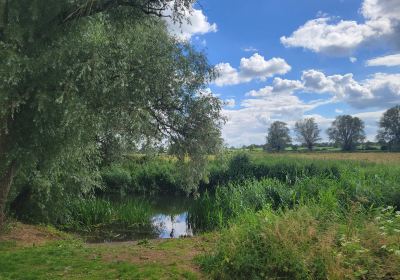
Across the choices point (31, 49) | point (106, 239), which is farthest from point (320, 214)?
point (106, 239)

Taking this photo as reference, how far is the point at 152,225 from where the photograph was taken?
851 inches

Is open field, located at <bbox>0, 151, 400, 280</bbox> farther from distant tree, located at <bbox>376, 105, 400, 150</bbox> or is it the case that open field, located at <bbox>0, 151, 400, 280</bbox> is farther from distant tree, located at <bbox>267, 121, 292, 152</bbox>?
distant tree, located at <bbox>267, 121, 292, 152</bbox>

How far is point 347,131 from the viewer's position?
94.9m

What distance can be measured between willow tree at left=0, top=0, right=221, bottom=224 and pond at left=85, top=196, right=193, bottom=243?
6.68 meters

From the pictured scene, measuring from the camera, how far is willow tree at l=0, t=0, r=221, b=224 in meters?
8.96

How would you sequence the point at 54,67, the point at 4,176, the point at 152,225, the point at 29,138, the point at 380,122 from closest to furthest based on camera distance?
the point at 54,67
the point at 29,138
the point at 4,176
the point at 152,225
the point at 380,122

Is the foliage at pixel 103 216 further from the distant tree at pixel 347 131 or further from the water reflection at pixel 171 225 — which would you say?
the distant tree at pixel 347 131

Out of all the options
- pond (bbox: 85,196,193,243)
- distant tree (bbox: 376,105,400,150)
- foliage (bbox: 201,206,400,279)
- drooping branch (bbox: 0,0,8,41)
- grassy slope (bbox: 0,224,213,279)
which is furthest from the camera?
distant tree (bbox: 376,105,400,150)

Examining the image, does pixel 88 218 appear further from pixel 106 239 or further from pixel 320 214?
pixel 320 214

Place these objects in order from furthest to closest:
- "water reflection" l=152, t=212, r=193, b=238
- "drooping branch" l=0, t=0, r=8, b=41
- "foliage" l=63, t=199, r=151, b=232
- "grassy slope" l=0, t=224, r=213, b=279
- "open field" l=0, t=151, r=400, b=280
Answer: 1. "water reflection" l=152, t=212, r=193, b=238
2. "foliage" l=63, t=199, r=151, b=232
3. "drooping branch" l=0, t=0, r=8, b=41
4. "grassy slope" l=0, t=224, r=213, b=279
5. "open field" l=0, t=151, r=400, b=280

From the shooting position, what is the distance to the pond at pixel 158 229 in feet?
59.4

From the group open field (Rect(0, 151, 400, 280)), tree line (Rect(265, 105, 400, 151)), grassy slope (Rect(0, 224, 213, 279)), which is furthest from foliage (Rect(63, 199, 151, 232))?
tree line (Rect(265, 105, 400, 151))

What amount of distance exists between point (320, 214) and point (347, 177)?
734cm

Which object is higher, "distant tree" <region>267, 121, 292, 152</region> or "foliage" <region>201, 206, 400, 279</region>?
"distant tree" <region>267, 121, 292, 152</region>
